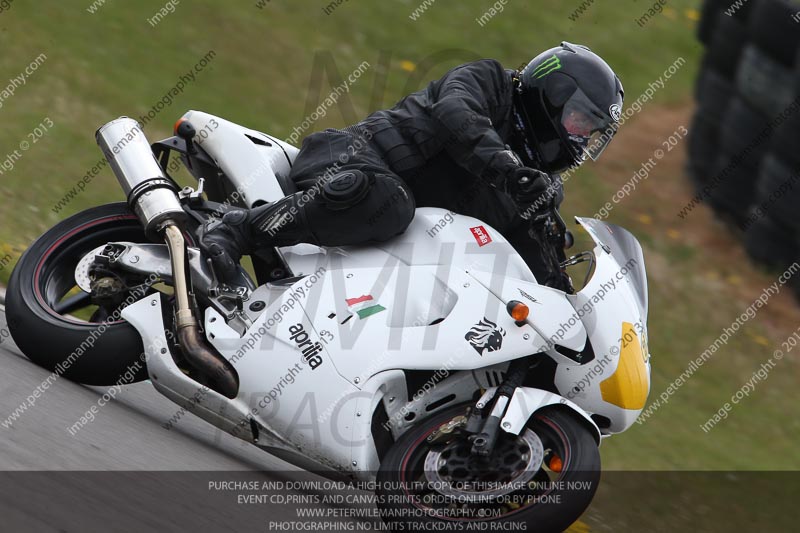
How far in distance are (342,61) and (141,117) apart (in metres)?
2.47

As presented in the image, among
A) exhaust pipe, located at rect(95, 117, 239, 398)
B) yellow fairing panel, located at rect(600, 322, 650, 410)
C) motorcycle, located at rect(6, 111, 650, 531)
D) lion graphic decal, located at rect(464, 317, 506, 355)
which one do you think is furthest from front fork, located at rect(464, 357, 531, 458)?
exhaust pipe, located at rect(95, 117, 239, 398)

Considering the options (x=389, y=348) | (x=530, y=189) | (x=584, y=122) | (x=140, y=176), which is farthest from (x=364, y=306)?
(x=140, y=176)

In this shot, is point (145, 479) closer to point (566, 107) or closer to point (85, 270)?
point (85, 270)

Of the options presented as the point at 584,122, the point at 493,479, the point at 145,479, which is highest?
the point at 584,122

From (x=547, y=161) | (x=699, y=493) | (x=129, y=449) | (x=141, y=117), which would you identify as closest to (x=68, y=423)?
(x=129, y=449)

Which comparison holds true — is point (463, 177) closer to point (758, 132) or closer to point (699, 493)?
point (699, 493)

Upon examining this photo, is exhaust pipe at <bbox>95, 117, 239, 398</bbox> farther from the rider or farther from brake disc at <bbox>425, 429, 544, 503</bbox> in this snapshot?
brake disc at <bbox>425, 429, 544, 503</bbox>

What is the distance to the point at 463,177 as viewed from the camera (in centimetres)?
443

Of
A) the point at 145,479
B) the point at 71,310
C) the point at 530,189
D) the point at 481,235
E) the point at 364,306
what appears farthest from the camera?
the point at 71,310

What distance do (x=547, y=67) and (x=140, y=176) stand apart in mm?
1729

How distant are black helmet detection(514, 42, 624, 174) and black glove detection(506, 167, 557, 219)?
385 millimetres

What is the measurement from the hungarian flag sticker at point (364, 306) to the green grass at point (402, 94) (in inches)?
100

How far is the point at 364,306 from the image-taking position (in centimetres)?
400

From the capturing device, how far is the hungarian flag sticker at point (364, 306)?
3.99 metres
